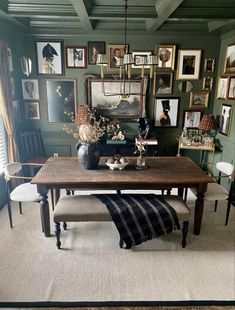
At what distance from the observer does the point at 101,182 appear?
2879 millimetres

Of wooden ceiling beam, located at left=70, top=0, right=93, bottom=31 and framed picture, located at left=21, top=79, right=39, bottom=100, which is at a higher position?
wooden ceiling beam, located at left=70, top=0, right=93, bottom=31

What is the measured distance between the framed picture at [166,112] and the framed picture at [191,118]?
0.60 ft

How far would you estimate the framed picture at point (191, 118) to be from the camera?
5.14m

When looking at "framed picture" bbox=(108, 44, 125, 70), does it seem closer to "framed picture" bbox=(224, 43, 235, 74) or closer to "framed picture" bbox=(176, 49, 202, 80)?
"framed picture" bbox=(176, 49, 202, 80)

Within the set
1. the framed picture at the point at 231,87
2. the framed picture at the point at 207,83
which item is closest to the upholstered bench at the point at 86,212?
the framed picture at the point at 231,87

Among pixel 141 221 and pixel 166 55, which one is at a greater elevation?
pixel 166 55

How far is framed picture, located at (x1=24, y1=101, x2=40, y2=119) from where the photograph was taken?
5.07m

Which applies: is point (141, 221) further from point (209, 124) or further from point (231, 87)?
point (231, 87)

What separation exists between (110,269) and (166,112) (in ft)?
11.2

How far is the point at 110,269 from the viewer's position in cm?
265

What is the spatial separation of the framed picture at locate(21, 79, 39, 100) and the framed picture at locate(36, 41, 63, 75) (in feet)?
0.84

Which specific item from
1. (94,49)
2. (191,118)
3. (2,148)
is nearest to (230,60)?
(191,118)

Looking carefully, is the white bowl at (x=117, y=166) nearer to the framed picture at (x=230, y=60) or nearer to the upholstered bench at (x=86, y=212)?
the upholstered bench at (x=86, y=212)

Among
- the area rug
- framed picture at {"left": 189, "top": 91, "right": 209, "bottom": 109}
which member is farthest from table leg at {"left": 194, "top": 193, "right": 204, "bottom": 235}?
framed picture at {"left": 189, "top": 91, "right": 209, "bottom": 109}
